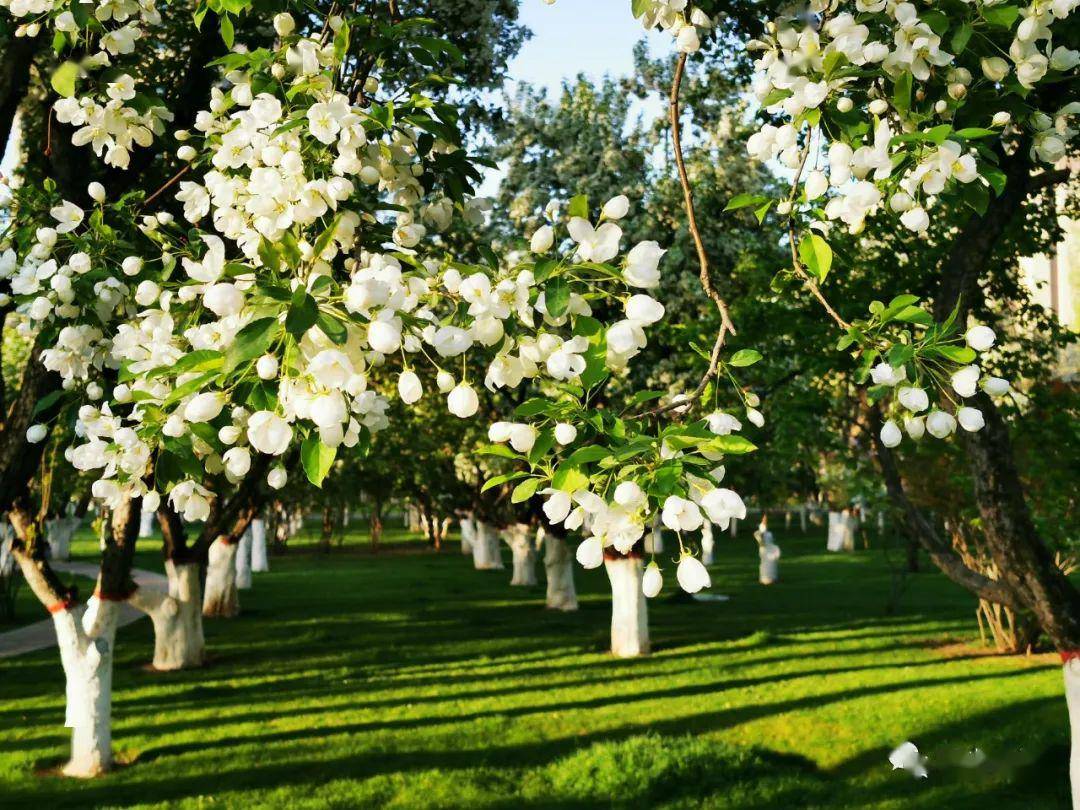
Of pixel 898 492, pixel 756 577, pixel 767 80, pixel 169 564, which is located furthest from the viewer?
pixel 756 577

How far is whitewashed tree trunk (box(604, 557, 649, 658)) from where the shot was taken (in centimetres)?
1596

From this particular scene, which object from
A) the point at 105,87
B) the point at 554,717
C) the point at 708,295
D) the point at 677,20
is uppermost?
the point at 105,87

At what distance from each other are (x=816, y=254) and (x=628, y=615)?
1395 centimetres

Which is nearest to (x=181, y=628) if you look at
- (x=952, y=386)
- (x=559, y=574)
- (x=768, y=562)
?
(x=559, y=574)

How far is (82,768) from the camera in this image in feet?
32.2

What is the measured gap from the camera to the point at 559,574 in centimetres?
2231

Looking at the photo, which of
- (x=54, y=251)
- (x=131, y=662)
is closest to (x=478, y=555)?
(x=131, y=662)

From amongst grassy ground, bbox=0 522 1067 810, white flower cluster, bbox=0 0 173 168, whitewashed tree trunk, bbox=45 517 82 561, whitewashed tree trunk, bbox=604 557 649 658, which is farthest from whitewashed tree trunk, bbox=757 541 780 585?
white flower cluster, bbox=0 0 173 168

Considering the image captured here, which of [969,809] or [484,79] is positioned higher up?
[484,79]

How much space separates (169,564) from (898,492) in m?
10.8

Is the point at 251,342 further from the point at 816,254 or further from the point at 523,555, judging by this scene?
the point at 523,555

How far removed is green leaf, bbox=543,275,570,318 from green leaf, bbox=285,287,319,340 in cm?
61

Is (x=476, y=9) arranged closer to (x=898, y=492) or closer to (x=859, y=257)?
(x=859, y=257)

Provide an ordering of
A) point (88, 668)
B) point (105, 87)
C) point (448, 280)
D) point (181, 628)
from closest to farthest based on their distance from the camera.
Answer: point (448, 280)
point (105, 87)
point (88, 668)
point (181, 628)
